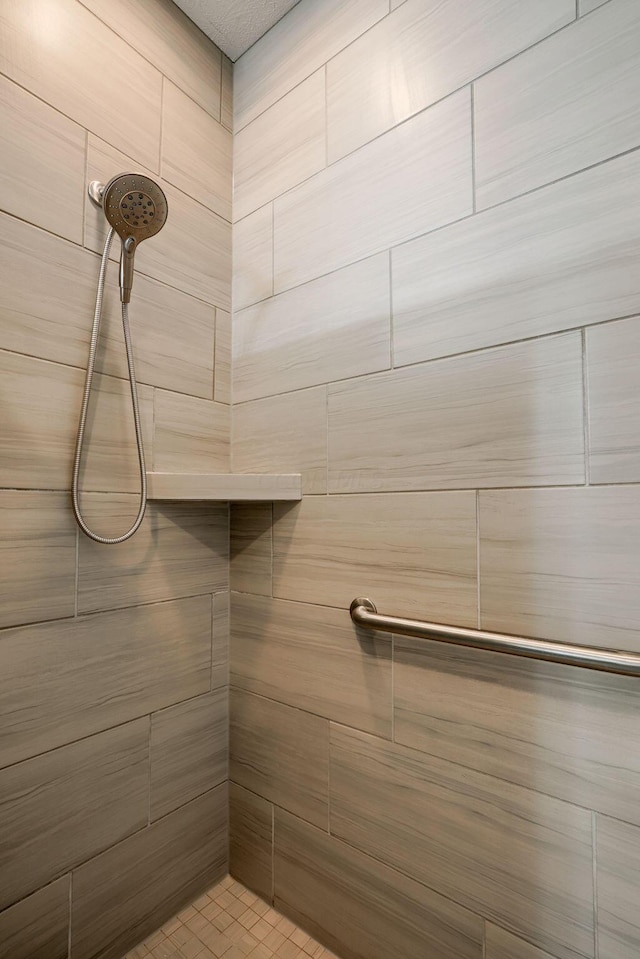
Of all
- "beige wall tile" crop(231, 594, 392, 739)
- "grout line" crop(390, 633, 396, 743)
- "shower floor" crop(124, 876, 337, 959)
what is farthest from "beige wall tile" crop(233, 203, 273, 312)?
"shower floor" crop(124, 876, 337, 959)

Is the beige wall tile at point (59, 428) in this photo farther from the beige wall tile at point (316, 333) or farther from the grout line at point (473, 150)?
the grout line at point (473, 150)

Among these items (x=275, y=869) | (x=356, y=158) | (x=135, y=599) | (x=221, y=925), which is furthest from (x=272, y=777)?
(x=356, y=158)

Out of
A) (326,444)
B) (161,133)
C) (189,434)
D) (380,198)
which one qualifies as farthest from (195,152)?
(326,444)

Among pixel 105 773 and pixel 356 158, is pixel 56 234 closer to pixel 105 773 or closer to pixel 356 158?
pixel 356 158

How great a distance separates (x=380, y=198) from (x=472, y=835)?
50.6 inches

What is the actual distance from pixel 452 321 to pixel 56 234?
821 millimetres

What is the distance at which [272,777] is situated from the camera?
1224 mm

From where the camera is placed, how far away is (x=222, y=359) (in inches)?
53.2

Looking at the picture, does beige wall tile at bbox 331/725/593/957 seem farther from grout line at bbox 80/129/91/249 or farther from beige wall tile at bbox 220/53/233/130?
beige wall tile at bbox 220/53/233/130

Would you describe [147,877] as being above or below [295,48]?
below

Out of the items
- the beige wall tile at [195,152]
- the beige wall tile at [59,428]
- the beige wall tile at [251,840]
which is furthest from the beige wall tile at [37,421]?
the beige wall tile at [251,840]

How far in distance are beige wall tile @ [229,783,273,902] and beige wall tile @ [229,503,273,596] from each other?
539 mm

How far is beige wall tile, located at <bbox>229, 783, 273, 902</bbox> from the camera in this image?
1.23 meters

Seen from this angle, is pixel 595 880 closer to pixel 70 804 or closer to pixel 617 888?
pixel 617 888
